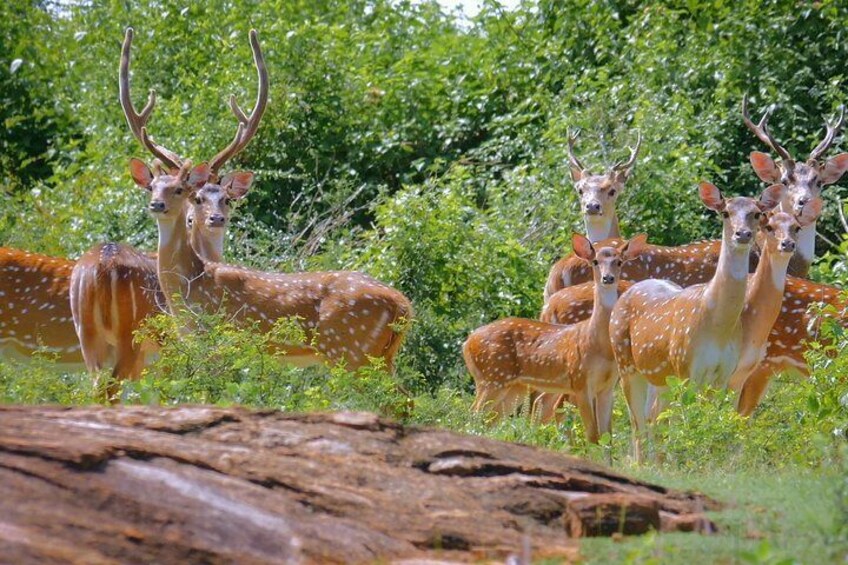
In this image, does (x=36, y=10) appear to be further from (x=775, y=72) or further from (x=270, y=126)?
(x=775, y=72)

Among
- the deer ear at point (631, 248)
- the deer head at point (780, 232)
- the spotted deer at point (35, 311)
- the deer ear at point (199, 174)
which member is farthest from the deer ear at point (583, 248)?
the spotted deer at point (35, 311)

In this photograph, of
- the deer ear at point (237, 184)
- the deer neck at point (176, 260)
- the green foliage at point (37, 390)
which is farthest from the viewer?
the deer ear at point (237, 184)

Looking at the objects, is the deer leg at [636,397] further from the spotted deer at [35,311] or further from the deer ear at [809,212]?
the spotted deer at [35,311]

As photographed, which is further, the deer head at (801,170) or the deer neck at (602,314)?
the deer head at (801,170)

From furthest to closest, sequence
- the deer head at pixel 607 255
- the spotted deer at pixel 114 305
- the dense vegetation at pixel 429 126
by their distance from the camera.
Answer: the dense vegetation at pixel 429 126, the deer head at pixel 607 255, the spotted deer at pixel 114 305

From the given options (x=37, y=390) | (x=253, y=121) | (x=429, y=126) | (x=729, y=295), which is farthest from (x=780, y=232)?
(x=429, y=126)

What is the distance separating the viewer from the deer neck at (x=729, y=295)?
396 inches

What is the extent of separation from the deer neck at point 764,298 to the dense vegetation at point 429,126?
0.63 metres

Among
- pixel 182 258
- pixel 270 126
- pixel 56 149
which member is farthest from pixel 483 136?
pixel 182 258

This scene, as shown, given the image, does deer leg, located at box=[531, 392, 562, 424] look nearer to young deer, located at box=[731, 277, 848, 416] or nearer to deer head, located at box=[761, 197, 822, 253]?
young deer, located at box=[731, 277, 848, 416]

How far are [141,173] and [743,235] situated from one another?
4233mm

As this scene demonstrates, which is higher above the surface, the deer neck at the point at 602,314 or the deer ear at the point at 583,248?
the deer ear at the point at 583,248

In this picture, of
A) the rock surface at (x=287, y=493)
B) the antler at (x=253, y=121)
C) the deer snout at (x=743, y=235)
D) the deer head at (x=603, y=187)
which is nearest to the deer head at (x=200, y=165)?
the antler at (x=253, y=121)

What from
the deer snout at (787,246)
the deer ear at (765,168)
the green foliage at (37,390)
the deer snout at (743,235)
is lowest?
the green foliage at (37,390)
